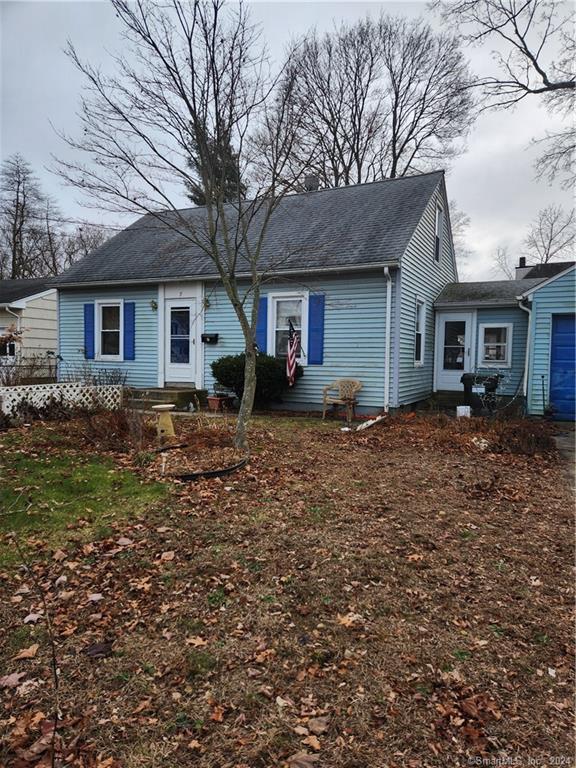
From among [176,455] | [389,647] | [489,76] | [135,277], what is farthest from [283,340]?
[489,76]

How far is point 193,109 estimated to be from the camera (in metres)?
6.04

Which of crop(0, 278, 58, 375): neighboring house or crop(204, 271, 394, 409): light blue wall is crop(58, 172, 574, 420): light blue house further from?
crop(0, 278, 58, 375): neighboring house

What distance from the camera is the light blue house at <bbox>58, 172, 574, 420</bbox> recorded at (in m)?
10.1

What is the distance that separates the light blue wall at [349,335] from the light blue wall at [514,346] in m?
3.64

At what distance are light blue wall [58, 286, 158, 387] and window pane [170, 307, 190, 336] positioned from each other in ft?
1.55

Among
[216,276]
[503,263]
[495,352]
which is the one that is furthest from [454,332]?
[503,263]

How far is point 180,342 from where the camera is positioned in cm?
1222

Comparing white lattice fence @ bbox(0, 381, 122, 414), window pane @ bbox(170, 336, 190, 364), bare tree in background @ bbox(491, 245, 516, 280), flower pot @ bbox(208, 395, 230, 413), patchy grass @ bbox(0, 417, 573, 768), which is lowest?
patchy grass @ bbox(0, 417, 573, 768)

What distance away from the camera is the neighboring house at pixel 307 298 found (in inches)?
397

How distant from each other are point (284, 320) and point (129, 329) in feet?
14.8

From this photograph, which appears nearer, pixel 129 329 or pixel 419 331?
pixel 419 331

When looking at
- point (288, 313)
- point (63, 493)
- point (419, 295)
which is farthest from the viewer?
point (419, 295)

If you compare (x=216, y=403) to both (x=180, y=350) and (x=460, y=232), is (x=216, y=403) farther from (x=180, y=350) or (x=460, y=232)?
(x=460, y=232)

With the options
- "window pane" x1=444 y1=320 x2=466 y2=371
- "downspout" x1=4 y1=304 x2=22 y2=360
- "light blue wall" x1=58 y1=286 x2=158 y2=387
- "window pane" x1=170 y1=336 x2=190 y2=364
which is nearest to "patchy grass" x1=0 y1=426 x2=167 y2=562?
"window pane" x1=170 y1=336 x2=190 y2=364
